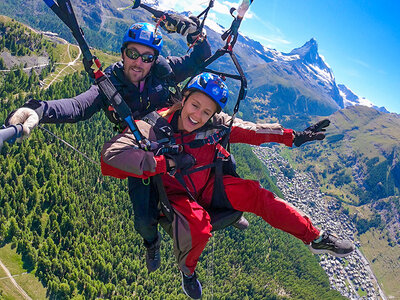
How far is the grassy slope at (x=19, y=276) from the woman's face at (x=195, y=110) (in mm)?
62946

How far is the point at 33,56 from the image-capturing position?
367ft

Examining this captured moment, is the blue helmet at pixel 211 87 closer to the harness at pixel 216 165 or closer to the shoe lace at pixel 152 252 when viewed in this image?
the harness at pixel 216 165

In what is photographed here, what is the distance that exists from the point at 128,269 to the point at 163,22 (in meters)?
76.7

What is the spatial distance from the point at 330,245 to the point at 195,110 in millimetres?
3989

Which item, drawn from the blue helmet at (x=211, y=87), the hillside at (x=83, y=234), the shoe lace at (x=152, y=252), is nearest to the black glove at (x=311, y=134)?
the blue helmet at (x=211, y=87)

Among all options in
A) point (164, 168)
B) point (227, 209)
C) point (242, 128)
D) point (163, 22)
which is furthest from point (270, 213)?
point (163, 22)

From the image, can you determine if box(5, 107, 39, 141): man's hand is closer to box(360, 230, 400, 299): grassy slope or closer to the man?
the man

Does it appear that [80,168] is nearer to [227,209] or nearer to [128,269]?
[128,269]

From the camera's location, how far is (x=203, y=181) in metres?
5.71

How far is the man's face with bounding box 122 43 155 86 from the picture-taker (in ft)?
19.4

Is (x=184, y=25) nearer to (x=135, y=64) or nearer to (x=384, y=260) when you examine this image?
(x=135, y=64)

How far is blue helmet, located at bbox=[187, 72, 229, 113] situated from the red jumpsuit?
23.3 inches

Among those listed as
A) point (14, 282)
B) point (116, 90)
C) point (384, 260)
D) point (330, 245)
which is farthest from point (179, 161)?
point (384, 260)

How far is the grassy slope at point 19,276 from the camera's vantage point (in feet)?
173
